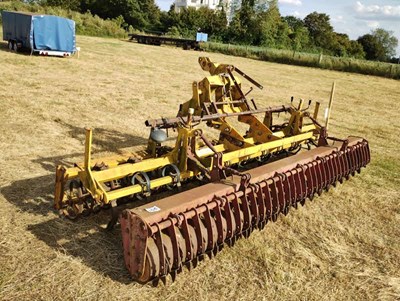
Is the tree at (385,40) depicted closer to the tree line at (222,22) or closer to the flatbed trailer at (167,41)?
the tree line at (222,22)

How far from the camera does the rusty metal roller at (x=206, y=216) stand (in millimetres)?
3404

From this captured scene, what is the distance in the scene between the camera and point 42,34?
1850cm

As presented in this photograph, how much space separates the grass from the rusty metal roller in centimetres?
2467

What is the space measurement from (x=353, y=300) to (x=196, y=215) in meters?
1.66

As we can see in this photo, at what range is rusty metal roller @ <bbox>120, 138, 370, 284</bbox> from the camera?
11.2 feet

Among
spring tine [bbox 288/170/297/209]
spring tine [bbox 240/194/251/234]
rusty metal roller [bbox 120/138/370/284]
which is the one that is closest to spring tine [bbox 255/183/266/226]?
rusty metal roller [bbox 120/138/370/284]

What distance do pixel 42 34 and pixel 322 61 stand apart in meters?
19.4

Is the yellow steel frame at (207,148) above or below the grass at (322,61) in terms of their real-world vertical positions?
below

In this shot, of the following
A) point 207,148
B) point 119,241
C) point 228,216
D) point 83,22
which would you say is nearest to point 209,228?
point 228,216

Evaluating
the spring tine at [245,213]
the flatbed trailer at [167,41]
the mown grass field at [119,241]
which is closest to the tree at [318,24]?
the flatbed trailer at [167,41]

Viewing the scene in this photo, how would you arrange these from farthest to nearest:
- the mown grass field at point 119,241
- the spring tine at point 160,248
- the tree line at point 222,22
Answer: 1. the tree line at point 222,22
2. the mown grass field at point 119,241
3. the spring tine at point 160,248

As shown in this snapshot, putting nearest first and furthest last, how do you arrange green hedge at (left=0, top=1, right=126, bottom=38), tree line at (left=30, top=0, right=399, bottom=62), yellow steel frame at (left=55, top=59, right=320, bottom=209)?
yellow steel frame at (left=55, top=59, right=320, bottom=209)
green hedge at (left=0, top=1, right=126, bottom=38)
tree line at (left=30, top=0, right=399, bottom=62)

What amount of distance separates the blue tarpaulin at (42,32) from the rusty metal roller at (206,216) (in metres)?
16.7

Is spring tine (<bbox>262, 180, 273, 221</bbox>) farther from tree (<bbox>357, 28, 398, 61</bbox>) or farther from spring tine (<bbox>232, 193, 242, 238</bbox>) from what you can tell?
tree (<bbox>357, 28, 398, 61</bbox>)
